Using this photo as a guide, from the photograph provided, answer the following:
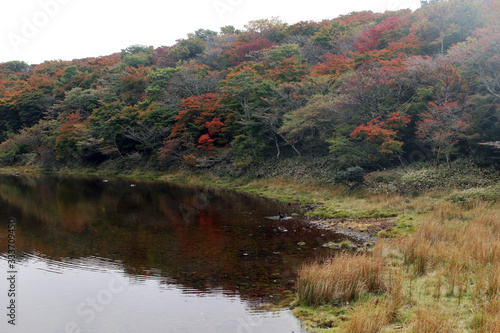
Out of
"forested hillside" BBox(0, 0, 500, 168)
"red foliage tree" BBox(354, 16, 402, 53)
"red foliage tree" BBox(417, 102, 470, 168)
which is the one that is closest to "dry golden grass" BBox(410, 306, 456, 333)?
"forested hillside" BBox(0, 0, 500, 168)

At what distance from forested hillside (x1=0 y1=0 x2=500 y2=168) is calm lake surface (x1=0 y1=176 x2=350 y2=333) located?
8.28m

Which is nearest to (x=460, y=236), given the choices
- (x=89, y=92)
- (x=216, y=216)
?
(x=216, y=216)

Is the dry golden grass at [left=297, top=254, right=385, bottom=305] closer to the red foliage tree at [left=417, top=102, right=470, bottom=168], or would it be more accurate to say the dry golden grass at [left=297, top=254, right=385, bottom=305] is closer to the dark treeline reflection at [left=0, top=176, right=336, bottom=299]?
the dark treeline reflection at [left=0, top=176, right=336, bottom=299]

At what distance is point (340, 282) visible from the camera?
21.1 feet

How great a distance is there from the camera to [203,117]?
99.9ft

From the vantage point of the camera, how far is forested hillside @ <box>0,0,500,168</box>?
1778 cm

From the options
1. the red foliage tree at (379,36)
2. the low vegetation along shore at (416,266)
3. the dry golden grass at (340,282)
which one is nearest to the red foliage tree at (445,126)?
the low vegetation along shore at (416,266)

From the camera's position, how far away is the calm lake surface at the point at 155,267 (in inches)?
248

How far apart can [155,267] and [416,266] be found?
6.55 m

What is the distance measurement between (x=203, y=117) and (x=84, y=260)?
2191cm

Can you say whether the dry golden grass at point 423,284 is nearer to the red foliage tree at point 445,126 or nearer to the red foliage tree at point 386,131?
the red foliage tree at point 445,126

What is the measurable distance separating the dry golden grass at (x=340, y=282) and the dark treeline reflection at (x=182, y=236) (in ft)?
3.54

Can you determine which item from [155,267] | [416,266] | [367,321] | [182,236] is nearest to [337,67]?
[182,236]

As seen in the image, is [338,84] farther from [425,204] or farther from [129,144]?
[129,144]
